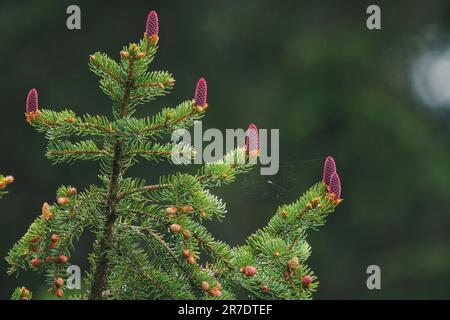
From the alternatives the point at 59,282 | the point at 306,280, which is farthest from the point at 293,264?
the point at 59,282

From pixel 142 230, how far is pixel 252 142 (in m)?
0.30

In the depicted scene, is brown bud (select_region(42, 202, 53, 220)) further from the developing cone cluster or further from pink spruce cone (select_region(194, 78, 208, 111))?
the developing cone cluster

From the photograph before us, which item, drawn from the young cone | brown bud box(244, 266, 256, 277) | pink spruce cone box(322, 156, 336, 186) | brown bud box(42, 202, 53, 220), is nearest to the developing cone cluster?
pink spruce cone box(322, 156, 336, 186)

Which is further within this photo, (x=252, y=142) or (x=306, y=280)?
(x=252, y=142)

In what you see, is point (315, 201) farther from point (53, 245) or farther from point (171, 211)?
point (53, 245)

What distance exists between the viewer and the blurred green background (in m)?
9.70

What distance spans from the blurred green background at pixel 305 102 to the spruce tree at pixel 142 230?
7349mm

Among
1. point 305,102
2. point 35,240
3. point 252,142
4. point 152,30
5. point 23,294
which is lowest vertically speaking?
point 23,294

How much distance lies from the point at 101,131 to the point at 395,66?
9185mm

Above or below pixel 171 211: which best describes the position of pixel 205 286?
below

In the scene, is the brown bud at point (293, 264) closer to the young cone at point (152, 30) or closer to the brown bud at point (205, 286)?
the brown bud at point (205, 286)

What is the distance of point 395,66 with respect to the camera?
34.8 ft

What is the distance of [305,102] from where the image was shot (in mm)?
9828
